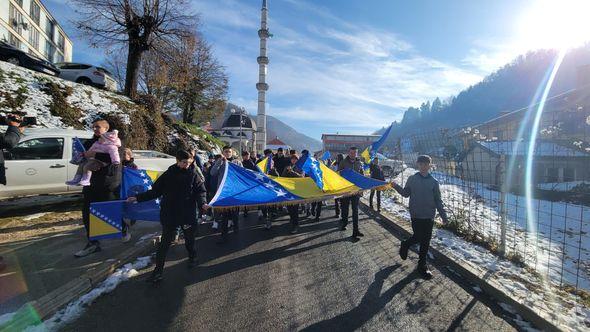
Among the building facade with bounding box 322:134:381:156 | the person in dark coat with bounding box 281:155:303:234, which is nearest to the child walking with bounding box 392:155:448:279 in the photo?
the person in dark coat with bounding box 281:155:303:234

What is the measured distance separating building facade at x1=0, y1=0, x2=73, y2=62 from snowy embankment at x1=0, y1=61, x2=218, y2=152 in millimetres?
23853

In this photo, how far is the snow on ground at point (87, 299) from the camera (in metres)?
3.70

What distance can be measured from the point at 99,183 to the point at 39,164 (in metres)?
4.19

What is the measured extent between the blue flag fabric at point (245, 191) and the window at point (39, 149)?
5.55 m

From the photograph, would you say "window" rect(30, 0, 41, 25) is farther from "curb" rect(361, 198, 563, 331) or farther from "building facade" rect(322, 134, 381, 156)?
"curb" rect(361, 198, 563, 331)

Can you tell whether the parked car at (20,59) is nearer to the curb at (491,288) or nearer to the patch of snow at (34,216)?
the patch of snow at (34,216)

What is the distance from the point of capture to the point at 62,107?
13.2 m

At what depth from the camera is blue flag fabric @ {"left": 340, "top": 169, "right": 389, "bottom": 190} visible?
26.0ft

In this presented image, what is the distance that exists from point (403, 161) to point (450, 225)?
18.7 feet

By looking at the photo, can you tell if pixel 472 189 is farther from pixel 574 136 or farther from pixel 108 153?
pixel 108 153

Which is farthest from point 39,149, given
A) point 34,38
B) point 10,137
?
point 34,38

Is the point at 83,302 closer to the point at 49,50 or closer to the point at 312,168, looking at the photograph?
the point at 312,168

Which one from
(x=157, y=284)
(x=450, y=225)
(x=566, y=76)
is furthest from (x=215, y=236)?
(x=566, y=76)

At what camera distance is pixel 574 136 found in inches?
231
